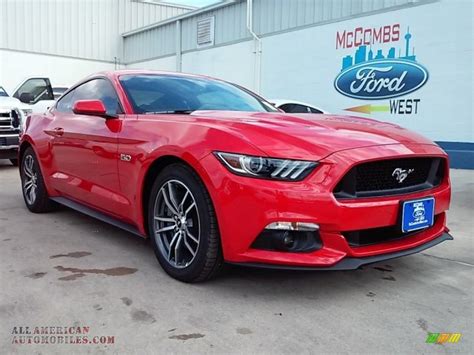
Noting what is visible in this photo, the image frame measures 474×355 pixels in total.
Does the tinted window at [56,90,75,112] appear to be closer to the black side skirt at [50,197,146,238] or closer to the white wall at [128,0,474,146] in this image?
the black side skirt at [50,197,146,238]

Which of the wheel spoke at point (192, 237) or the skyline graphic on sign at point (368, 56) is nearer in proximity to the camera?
the wheel spoke at point (192, 237)

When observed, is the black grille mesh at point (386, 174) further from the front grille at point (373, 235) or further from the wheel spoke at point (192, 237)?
the wheel spoke at point (192, 237)

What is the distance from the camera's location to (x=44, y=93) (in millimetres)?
9867

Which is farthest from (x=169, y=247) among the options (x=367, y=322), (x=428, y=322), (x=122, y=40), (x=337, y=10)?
(x=122, y=40)

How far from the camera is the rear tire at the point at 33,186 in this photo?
4695 millimetres

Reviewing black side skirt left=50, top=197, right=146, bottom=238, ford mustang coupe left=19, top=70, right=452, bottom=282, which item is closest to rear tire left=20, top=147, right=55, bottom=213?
black side skirt left=50, top=197, right=146, bottom=238

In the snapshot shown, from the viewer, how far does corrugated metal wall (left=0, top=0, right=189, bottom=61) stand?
59.0 ft

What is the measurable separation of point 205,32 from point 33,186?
11936 mm

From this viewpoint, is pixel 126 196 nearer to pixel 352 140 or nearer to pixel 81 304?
pixel 81 304

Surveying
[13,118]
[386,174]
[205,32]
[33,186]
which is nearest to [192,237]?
[386,174]

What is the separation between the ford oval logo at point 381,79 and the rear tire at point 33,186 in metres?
7.97

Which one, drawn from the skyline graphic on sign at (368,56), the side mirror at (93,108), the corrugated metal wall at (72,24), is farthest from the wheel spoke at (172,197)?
the corrugated metal wall at (72,24)

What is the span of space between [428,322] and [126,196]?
211cm

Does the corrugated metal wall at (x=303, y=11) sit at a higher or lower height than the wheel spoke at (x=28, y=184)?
higher
